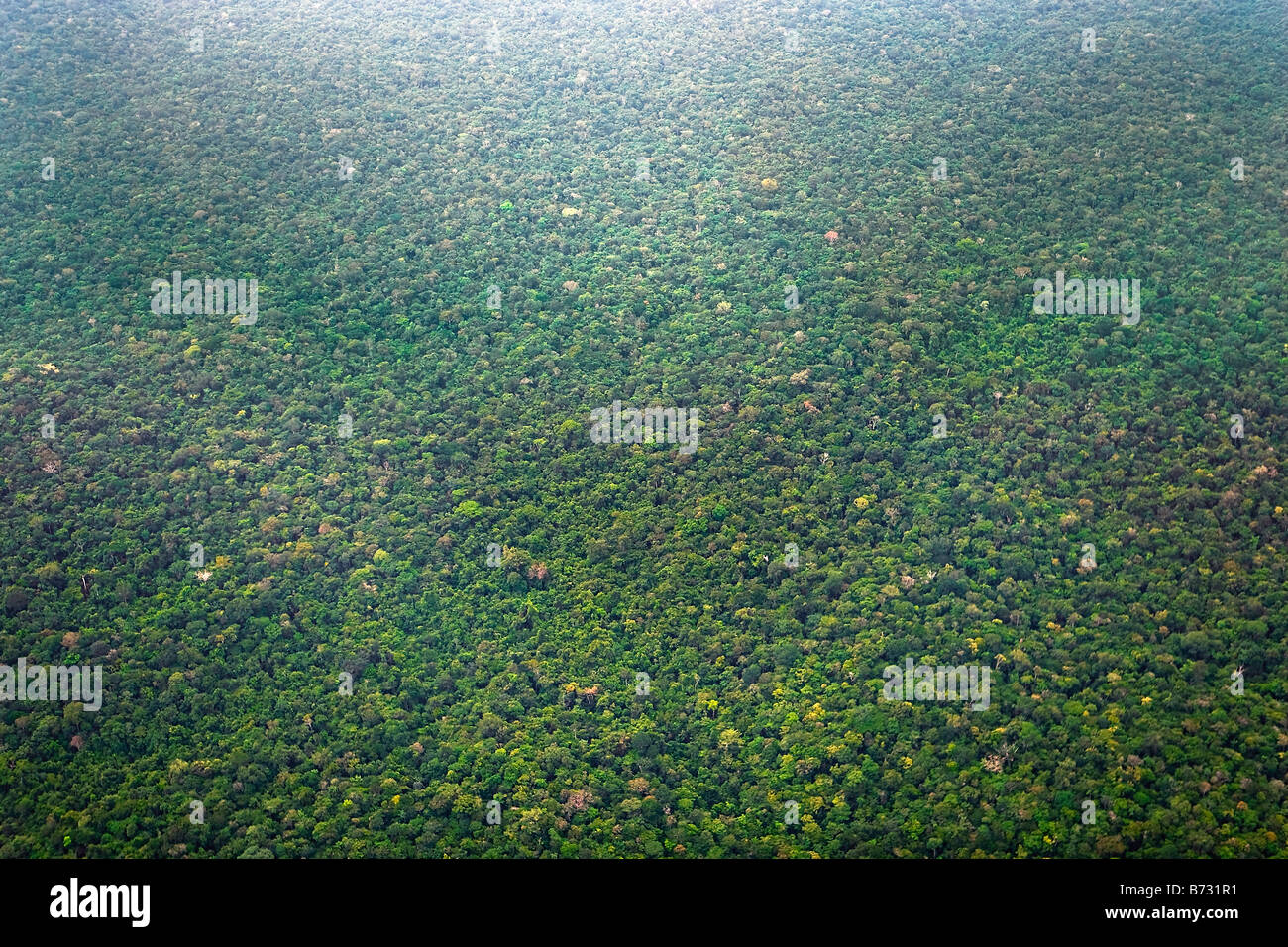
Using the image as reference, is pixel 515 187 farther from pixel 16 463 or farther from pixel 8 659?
pixel 8 659

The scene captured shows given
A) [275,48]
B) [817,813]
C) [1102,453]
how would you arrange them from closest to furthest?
[817,813], [1102,453], [275,48]

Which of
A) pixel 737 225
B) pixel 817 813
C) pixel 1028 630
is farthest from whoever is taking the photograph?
pixel 737 225

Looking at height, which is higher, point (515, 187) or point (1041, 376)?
point (515, 187)

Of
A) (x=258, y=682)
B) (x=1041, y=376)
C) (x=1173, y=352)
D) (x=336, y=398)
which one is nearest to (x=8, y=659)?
(x=258, y=682)

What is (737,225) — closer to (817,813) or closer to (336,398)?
(336,398)

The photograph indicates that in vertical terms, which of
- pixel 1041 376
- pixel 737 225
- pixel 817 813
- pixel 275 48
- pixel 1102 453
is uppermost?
pixel 275 48

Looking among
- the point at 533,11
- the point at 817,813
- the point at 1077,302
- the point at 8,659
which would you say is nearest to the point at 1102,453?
the point at 1077,302

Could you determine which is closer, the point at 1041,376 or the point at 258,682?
the point at 258,682
